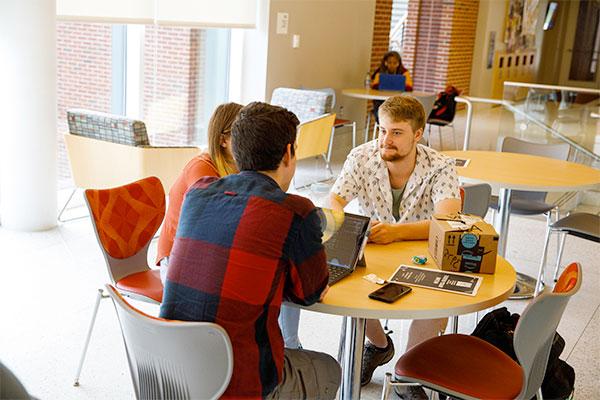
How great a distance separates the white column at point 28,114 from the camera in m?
4.89

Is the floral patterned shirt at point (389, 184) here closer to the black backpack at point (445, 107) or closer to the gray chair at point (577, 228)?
the gray chair at point (577, 228)

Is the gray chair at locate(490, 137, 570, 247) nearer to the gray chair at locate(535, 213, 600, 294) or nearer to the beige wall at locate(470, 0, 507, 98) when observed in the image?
the gray chair at locate(535, 213, 600, 294)

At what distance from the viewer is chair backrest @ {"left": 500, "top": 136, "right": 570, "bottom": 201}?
502 centimetres

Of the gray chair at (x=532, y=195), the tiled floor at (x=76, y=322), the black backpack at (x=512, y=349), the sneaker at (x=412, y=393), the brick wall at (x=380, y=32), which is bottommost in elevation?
the tiled floor at (x=76, y=322)

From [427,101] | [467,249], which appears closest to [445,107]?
[427,101]

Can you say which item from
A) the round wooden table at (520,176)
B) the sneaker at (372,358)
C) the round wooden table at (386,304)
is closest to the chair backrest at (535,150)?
the round wooden table at (520,176)

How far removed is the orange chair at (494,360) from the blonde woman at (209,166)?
988 millimetres

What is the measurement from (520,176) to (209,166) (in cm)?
203

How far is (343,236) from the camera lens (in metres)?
2.57

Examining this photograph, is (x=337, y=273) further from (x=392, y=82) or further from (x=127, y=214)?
(x=392, y=82)

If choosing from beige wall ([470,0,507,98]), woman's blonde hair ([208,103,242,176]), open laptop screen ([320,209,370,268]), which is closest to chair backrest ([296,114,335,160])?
woman's blonde hair ([208,103,242,176])

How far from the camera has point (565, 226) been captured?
4418mm

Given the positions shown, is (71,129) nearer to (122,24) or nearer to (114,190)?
(122,24)

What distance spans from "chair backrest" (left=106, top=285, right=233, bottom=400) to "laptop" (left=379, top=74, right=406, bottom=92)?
23.7 ft
